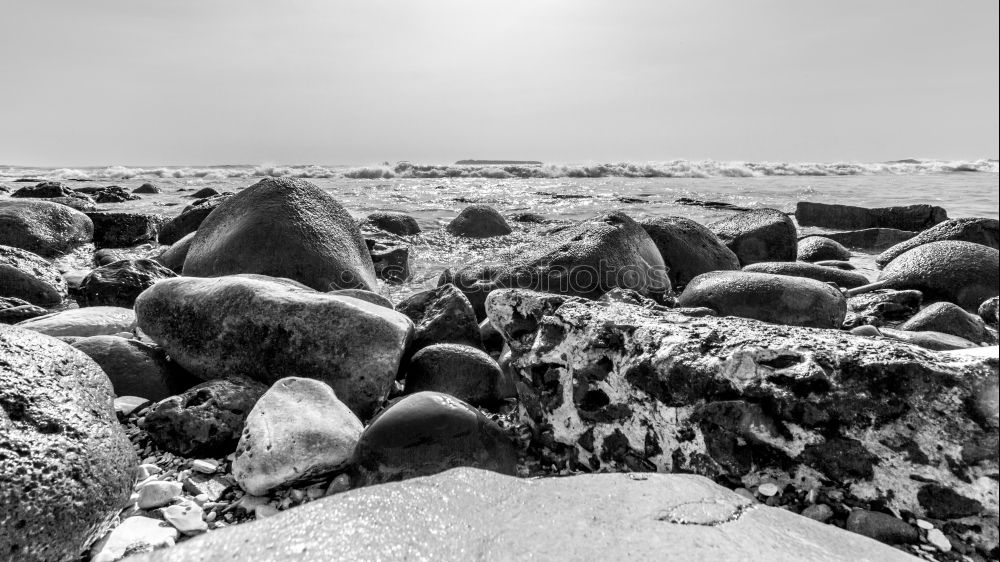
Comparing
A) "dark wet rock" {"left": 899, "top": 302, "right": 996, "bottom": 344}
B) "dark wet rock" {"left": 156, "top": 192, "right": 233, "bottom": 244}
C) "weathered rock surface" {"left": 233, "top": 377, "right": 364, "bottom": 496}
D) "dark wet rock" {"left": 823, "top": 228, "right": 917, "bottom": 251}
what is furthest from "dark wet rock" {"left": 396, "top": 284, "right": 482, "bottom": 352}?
"dark wet rock" {"left": 823, "top": 228, "right": 917, "bottom": 251}

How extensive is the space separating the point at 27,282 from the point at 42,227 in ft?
9.18

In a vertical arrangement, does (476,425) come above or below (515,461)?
above

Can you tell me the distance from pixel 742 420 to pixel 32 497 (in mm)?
2097

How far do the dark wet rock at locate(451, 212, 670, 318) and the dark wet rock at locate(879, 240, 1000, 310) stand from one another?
2.16 m

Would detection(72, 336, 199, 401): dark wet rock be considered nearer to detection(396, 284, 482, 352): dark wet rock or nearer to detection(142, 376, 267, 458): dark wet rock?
detection(142, 376, 267, 458): dark wet rock

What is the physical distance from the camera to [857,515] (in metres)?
1.61

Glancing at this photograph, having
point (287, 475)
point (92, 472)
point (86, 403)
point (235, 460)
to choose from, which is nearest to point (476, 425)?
point (287, 475)

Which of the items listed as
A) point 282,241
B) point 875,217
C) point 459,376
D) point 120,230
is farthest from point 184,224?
point 875,217

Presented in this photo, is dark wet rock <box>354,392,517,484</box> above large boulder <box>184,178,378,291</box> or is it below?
below

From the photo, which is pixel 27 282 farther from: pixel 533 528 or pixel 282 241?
pixel 533 528

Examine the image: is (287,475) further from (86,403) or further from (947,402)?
(947,402)

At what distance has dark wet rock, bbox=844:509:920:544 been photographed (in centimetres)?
155

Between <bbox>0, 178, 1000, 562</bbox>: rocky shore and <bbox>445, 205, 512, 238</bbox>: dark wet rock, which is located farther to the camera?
<bbox>445, 205, 512, 238</bbox>: dark wet rock

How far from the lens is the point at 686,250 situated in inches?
229
